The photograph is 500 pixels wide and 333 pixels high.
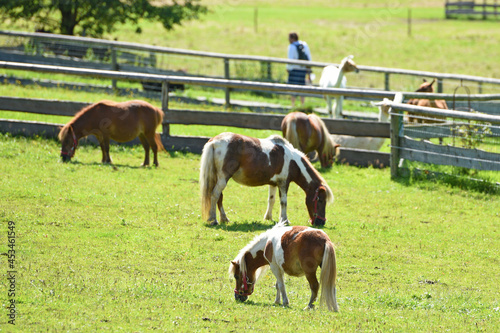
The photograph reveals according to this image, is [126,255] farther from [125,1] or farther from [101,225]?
[125,1]

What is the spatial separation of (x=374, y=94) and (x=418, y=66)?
19.8 m

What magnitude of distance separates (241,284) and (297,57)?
1384cm

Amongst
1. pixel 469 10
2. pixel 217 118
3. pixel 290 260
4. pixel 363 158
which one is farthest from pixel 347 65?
pixel 469 10

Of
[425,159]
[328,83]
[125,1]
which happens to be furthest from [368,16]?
[425,159]

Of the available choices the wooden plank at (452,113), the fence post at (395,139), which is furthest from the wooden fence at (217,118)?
the wooden plank at (452,113)

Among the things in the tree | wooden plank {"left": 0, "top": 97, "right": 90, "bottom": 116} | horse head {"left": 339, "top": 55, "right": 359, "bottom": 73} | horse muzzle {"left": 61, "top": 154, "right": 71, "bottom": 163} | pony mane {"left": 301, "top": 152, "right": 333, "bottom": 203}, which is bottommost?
horse muzzle {"left": 61, "top": 154, "right": 71, "bottom": 163}

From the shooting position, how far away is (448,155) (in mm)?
12930

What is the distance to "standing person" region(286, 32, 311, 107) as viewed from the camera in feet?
65.7

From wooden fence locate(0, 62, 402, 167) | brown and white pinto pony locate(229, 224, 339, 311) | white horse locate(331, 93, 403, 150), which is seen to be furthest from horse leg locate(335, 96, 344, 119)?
brown and white pinto pony locate(229, 224, 339, 311)

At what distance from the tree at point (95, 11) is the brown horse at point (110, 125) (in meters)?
11.7

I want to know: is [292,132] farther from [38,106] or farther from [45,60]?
[45,60]

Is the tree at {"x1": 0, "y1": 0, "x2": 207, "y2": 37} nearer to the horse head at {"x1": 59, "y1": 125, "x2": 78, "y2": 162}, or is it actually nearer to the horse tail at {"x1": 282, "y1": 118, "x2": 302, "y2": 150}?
the horse head at {"x1": 59, "y1": 125, "x2": 78, "y2": 162}

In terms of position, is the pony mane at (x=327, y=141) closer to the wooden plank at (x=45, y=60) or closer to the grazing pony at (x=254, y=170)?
the grazing pony at (x=254, y=170)

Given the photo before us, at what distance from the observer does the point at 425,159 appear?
13.3m
